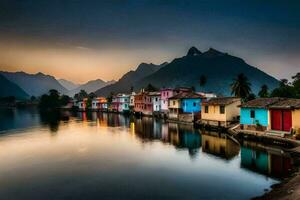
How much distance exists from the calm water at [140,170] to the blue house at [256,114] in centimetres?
415

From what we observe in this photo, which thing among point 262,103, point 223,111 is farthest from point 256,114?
point 223,111

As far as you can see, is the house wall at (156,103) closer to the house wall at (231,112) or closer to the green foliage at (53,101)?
the house wall at (231,112)

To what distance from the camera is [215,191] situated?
774 inches

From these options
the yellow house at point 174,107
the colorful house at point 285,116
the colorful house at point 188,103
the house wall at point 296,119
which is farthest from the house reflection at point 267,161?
the yellow house at point 174,107

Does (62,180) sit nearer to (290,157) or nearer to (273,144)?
(290,157)

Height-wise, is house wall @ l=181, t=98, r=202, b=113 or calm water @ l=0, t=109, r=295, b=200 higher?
house wall @ l=181, t=98, r=202, b=113

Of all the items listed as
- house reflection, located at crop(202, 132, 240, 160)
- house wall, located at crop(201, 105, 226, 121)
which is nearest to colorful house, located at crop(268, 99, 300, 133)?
house reflection, located at crop(202, 132, 240, 160)

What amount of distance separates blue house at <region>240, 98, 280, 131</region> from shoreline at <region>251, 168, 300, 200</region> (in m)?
18.7

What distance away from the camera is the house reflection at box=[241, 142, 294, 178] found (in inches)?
937

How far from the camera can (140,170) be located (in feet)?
84.5

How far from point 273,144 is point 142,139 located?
2012 centimetres

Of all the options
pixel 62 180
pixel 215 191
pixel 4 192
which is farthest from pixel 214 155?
pixel 4 192

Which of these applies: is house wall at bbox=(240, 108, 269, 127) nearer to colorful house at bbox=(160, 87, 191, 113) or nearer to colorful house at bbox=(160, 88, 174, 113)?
colorful house at bbox=(160, 87, 191, 113)

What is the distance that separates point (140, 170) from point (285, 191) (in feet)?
41.8
